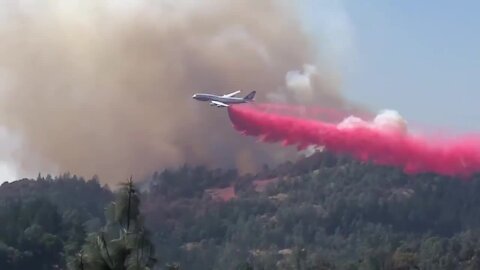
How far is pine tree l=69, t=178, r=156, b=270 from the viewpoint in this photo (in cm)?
2089

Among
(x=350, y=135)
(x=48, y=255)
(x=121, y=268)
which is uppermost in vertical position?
(x=350, y=135)

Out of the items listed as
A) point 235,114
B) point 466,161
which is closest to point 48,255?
point 235,114

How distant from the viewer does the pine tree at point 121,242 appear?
2089 cm

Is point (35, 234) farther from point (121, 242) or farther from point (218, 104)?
point (121, 242)

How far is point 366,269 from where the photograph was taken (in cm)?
12538

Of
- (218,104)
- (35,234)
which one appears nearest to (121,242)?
(218,104)

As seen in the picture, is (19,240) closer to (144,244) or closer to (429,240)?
(429,240)

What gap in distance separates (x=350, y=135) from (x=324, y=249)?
80.9 meters

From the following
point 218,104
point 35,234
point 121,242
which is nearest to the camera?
point 121,242

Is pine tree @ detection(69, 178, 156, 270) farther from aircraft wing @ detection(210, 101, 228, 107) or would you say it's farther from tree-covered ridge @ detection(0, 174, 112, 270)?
aircraft wing @ detection(210, 101, 228, 107)

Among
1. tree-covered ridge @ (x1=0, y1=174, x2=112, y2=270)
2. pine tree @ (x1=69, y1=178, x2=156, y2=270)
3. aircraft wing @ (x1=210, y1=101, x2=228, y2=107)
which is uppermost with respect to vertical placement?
aircraft wing @ (x1=210, y1=101, x2=228, y2=107)

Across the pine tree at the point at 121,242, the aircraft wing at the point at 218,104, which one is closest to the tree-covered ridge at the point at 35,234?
the aircraft wing at the point at 218,104

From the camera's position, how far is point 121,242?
21.3m

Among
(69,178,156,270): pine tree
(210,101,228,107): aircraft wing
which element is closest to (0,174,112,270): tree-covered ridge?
(210,101,228,107): aircraft wing
